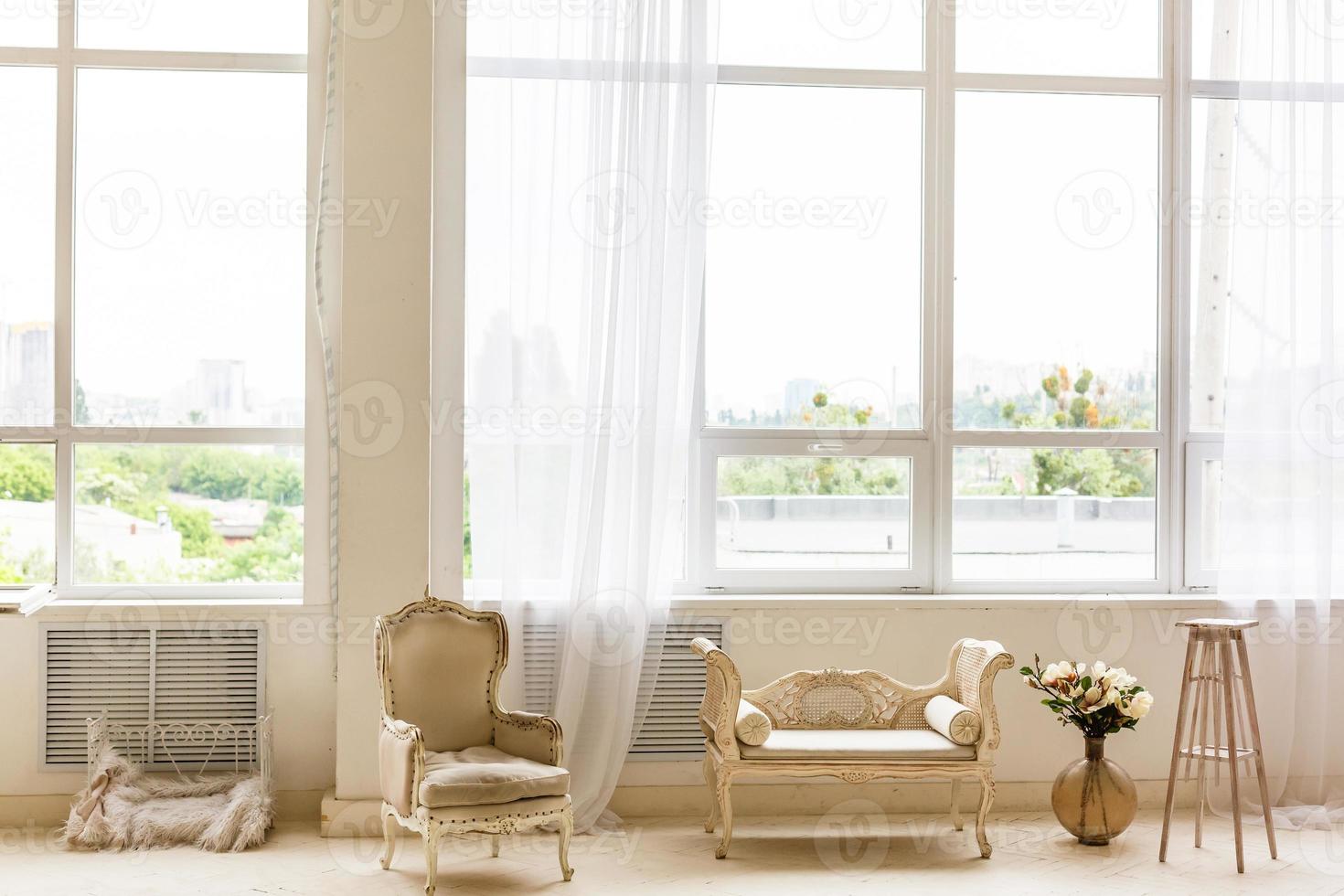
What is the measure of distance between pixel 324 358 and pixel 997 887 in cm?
315

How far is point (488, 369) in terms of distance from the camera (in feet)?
15.0

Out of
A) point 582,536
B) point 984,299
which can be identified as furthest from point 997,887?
point 984,299

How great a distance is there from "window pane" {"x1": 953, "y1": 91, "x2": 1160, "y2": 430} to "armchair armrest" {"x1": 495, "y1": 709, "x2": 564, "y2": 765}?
2.21m

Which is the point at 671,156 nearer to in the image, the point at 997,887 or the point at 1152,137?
the point at 1152,137

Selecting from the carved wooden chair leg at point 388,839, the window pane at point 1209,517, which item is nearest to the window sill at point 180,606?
the carved wooden chair leg at point 388,839

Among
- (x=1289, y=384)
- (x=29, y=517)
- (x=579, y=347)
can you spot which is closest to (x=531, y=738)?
(x=579, y=347)

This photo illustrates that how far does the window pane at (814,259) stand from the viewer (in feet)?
16.1

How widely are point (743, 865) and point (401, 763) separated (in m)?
1.25

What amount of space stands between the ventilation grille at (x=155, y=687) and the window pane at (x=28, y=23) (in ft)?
7.66

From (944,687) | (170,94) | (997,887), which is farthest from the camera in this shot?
(170,94)

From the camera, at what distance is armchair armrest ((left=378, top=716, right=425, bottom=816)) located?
12.2 ft

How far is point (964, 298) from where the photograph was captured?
5020 mm

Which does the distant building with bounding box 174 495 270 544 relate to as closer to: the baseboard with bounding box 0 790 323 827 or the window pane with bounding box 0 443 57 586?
the window pane with bounding box 0 443 57 586

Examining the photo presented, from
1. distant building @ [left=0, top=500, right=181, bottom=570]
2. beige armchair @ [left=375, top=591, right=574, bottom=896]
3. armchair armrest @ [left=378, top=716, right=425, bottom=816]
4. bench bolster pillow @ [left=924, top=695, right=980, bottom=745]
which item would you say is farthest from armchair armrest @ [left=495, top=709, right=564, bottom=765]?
distant building @ [left=0, top=500, right=181, bottom=570]
